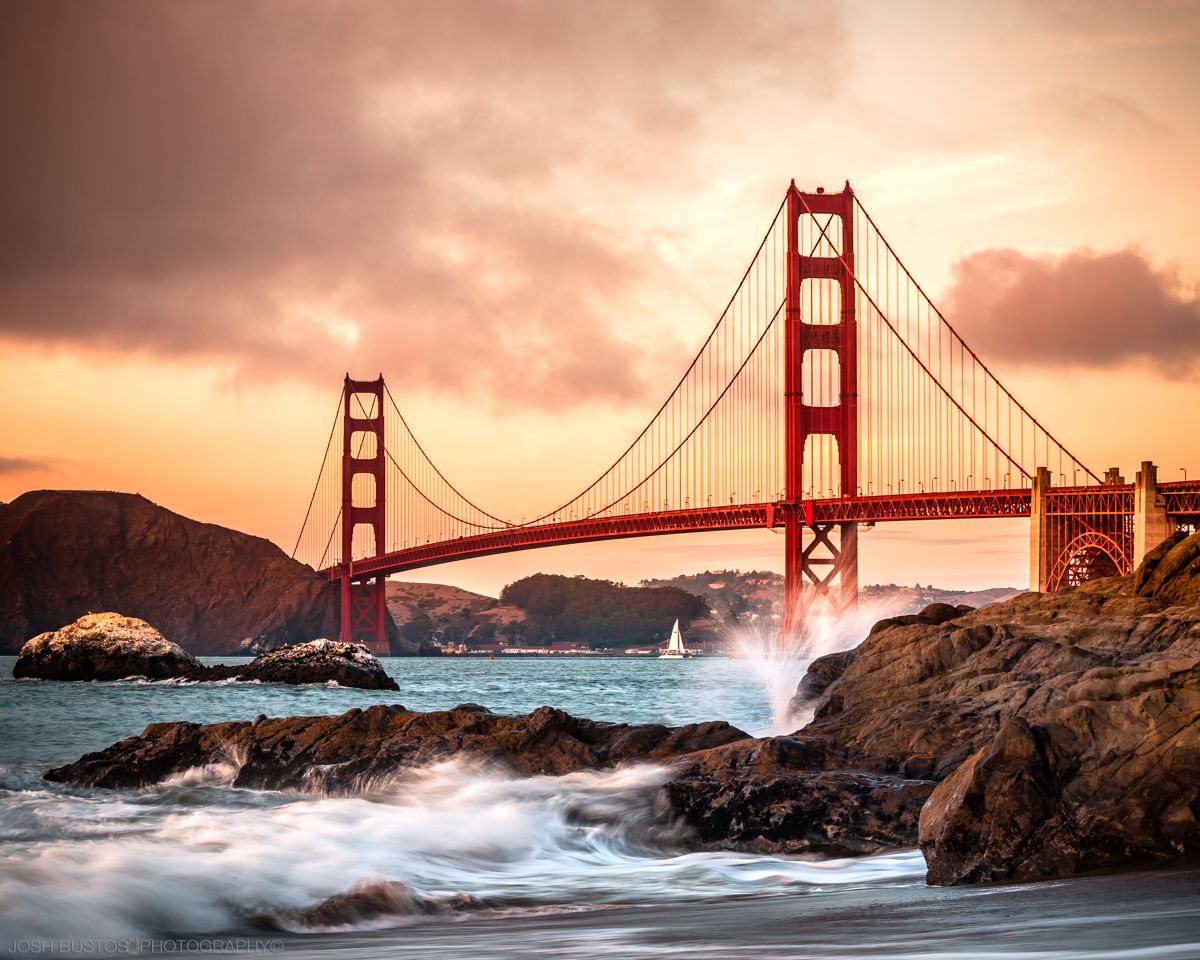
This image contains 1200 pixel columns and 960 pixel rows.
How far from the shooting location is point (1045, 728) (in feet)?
29.6

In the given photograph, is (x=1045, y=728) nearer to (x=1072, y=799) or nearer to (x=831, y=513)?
(x=1072, y=799)

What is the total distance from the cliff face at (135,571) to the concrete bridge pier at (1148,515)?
3255 inches

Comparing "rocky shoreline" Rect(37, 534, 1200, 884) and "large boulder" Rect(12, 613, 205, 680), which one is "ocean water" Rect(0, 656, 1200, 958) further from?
"large boulder" Rect(12, 613, 205, 680)

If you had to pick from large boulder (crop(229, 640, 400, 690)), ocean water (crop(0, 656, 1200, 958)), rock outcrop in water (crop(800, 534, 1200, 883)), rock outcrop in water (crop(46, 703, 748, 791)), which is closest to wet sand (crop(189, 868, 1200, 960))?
ocean water (crop(0, 656, 1200, 958))

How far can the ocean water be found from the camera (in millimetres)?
6734

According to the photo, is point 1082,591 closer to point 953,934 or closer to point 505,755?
point 505,755

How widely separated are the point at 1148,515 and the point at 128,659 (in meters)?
31.8

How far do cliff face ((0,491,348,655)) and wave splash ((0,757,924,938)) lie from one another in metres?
102

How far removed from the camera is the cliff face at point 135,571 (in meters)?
117

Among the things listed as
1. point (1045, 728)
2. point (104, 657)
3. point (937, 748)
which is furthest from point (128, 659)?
point (1045, 728)

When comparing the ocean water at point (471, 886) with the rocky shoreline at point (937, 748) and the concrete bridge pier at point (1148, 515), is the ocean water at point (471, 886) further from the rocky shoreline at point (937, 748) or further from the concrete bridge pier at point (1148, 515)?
the concrete bridge pier at point (1148, 515)

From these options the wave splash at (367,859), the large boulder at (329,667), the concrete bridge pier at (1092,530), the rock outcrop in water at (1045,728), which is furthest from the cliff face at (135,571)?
the wave splash at (367,859)

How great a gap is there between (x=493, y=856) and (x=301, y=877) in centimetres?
188

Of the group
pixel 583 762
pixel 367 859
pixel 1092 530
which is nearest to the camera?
pixel 367 859
